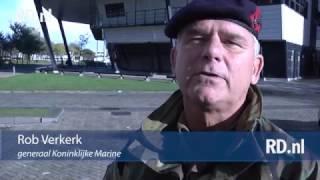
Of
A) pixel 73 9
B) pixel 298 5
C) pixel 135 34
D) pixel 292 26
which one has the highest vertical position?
pixel 298 5

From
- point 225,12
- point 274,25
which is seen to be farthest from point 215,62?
point 274,25

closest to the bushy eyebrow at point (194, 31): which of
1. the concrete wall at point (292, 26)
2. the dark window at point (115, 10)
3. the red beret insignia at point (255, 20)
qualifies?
the red beret insignia at point (255, 20)

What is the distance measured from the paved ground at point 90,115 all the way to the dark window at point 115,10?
2876cm

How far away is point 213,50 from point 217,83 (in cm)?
10

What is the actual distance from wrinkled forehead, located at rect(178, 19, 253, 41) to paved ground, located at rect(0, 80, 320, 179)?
636cm

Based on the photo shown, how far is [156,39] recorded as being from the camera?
1866 inches

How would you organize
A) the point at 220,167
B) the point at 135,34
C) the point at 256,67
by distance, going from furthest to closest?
the point at 135,34 → the point at 256,67 → the point at 220,167

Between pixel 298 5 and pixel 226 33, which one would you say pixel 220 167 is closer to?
pixel 226 33

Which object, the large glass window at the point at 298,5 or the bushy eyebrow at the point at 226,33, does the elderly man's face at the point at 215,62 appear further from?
the large glass window at the point at 298,5

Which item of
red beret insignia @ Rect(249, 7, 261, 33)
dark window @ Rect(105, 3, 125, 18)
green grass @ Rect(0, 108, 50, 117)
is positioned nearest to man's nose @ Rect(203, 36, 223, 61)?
red beret insignia @ Rect(249, 7, 261, 33)

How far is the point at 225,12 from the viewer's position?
157 centimetres

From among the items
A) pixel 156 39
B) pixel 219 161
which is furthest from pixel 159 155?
pixel 156 39

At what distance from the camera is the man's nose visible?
1.56 meters

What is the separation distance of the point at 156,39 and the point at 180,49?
45.9 metres
